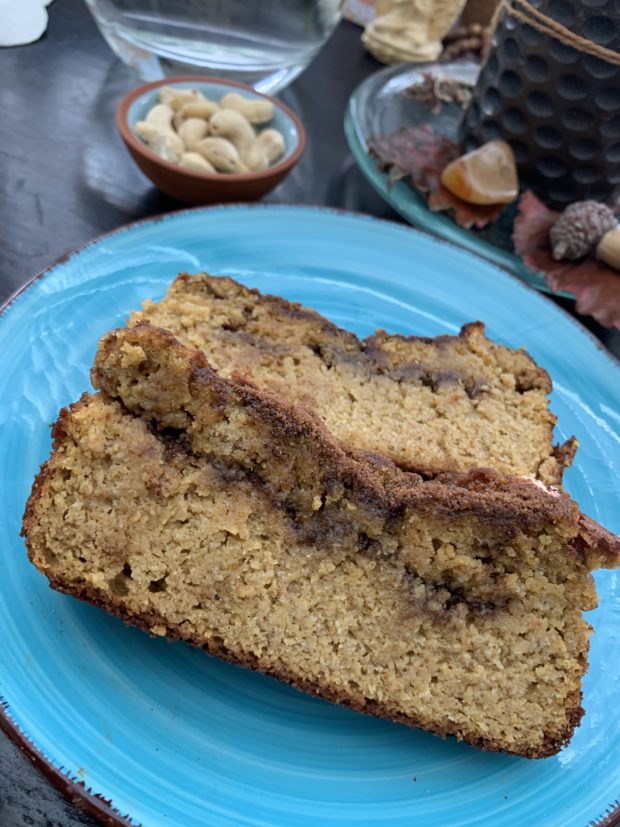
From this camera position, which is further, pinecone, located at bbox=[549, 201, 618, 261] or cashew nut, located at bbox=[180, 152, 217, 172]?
pinecone, located at bbox=[549, 201, 618, 261]

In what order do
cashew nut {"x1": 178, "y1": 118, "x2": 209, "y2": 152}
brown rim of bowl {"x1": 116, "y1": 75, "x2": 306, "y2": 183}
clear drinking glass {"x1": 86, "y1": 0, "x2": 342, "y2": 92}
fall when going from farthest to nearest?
clear drinking glass {"x1": 86, "y1": 0, "x2": 342, "y2": 92} → cashew nut {"x1": 178, "y1": 118, "x2": 209, "y2": 152} → brown rim of bowl {"x1": 116, "y1": 75, "x2": 306, "y2": 183}

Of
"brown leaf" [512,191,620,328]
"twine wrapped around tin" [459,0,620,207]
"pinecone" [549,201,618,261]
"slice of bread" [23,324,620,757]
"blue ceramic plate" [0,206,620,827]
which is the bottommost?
"blue ceramic plate" [0,206,620,827]

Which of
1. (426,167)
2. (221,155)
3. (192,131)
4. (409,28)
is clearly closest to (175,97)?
(192,131)

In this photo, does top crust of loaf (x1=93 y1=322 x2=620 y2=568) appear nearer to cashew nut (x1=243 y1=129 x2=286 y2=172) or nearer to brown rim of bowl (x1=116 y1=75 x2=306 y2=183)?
brown rim of bowl (x1=116 y1=75 x2=306 y2=183)

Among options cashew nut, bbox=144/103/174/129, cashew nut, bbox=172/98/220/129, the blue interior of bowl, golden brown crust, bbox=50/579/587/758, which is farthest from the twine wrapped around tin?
golden brown crust, bbox=50/579/587/758

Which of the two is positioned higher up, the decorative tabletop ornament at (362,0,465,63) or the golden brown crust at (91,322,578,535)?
the decorative tabletop ornament at (362,0,465,63)

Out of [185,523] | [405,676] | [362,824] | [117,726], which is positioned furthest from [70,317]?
[362,824]
